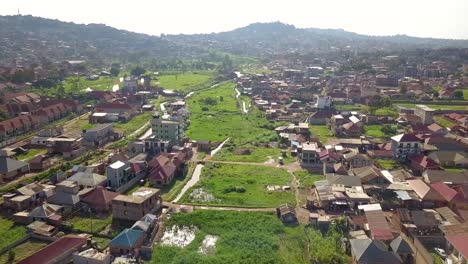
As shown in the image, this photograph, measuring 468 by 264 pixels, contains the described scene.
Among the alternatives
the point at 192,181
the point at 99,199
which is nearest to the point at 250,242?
the point at 192,181

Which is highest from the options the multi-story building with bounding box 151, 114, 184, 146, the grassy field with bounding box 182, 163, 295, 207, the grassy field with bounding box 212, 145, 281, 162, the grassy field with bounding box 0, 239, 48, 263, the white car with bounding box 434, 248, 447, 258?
the multi-story building with bounding box 151, 114, 184, 146

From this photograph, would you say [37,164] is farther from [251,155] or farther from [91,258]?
[251,155]

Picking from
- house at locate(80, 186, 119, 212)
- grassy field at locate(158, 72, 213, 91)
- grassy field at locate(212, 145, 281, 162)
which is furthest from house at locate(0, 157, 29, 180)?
grassy field at locate(158, 72, 213, 91)

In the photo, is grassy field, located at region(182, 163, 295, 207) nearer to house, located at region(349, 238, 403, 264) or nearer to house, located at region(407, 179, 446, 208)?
house, located at region(349, 238, 403, 264)

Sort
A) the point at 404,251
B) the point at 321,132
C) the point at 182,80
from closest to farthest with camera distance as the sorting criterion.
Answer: the point at 404,251
the point at 321,132
the point at 182,80

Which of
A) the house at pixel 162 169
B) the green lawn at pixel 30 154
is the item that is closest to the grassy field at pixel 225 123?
the house at pixel 162 169

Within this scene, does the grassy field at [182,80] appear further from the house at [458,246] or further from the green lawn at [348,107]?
the house at [458,246]

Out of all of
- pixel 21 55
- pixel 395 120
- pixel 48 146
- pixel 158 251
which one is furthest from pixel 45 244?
pixel 21 55
